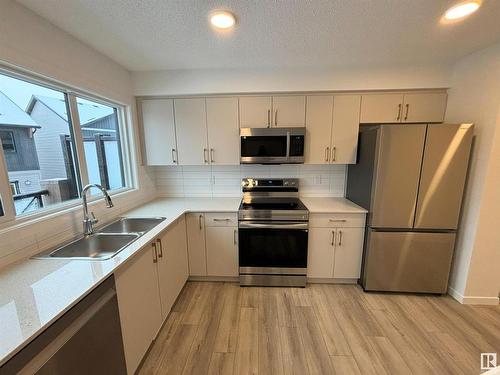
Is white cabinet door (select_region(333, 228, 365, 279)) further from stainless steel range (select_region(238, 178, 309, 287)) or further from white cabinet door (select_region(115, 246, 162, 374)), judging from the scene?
white cabinet door (select_region(115, 246, 162, 374))

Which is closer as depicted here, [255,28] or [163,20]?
[163,20]

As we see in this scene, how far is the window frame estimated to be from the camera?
1264 millimetres

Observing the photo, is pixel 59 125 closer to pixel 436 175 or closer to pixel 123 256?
pixel 123 256

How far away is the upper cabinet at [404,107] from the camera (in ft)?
7.54

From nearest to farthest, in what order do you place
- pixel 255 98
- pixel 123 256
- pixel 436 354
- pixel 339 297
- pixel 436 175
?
pixel 123 256 < pixel 436 354 < pixel 436 175 < pixel 339 297 < pixel 255 98

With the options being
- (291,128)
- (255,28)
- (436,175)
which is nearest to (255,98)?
(291,128)

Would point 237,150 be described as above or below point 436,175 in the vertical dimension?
above

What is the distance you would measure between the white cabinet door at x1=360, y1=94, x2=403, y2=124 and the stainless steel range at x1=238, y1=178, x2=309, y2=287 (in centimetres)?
122

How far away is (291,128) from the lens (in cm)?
233

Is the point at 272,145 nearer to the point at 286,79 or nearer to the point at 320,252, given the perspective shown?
the point at 286,79

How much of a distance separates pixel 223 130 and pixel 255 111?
42 cm

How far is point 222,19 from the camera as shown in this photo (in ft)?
4.63

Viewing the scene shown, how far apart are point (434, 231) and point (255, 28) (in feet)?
7.94

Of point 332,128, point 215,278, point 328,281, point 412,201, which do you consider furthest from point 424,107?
point 215,278
